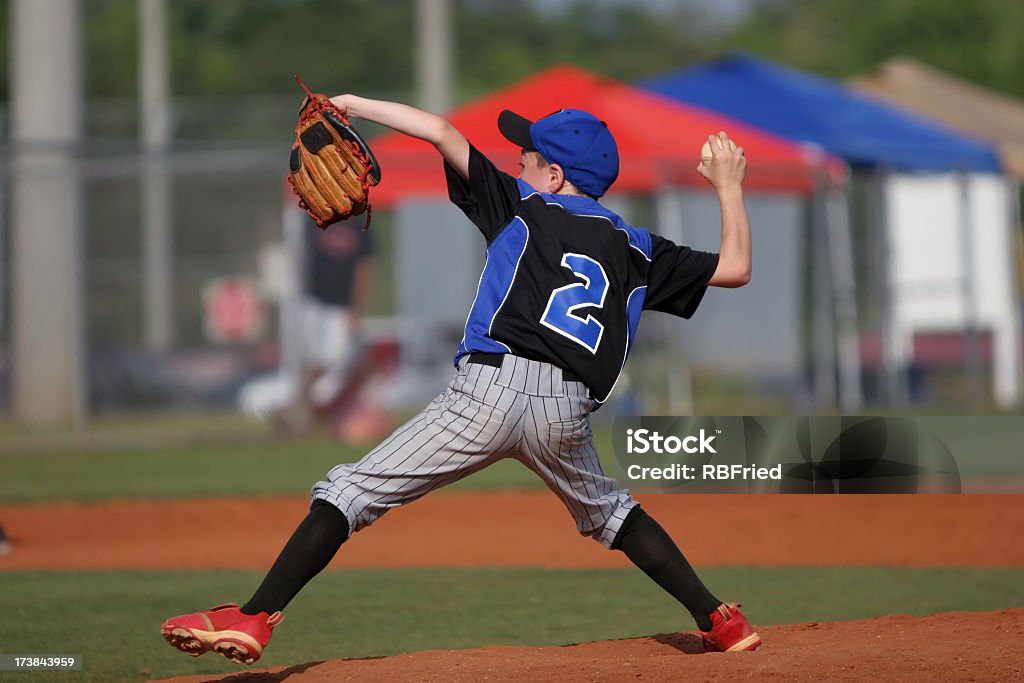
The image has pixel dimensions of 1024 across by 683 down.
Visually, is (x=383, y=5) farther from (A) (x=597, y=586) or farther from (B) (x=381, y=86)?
(A) (x=597, y=586)

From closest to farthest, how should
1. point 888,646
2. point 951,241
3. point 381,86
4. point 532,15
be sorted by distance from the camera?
point 888,646
point 951,241
point 381,86
point 532,15

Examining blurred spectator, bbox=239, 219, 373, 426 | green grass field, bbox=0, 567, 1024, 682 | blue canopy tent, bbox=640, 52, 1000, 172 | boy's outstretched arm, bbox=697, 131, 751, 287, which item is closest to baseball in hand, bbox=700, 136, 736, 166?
boy's outstretched arm, bbox=697, 131, 751, 287

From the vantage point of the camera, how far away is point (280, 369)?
16938mm

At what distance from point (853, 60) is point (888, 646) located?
120 ft

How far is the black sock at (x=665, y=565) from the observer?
13.9 ft

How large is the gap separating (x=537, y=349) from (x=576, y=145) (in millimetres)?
623

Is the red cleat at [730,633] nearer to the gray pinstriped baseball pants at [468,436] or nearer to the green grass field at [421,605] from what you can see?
the gray pinstriped baseball pants at [468,436]

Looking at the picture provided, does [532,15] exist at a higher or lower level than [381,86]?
higher

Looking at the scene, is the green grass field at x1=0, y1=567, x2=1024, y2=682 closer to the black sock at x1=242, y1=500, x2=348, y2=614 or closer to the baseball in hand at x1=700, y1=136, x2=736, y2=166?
the black sock at x1=242, y1=500, x2=348, y2=614

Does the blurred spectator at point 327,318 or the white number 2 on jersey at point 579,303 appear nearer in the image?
the white number 2 on jersey at point 579,303

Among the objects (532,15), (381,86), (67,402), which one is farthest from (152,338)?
(532,15)

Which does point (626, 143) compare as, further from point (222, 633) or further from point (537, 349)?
point (222, 633)

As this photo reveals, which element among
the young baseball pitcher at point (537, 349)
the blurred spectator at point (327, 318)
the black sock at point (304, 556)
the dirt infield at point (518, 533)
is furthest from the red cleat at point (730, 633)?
the blurred spectator at point (327, 318)

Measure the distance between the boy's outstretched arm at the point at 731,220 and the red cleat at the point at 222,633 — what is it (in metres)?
1.61
